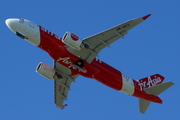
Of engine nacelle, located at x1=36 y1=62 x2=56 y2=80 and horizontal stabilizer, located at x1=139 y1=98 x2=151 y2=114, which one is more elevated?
engine nacelle, located at x1=36 y1=62 x2=56 y2=80

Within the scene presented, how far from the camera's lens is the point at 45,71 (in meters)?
58.7

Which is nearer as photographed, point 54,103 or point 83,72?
point 83,72

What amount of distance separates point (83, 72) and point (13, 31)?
12.4 m

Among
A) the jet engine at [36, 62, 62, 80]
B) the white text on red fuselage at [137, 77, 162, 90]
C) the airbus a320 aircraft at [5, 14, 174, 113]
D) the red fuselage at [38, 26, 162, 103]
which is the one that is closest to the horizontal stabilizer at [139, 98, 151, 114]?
the airbus a320 aircraft at [5, 14, 174, 113]

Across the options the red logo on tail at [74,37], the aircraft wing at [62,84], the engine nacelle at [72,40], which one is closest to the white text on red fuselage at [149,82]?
the aircraft wing at [62,84]

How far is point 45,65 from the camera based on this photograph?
5916 centimetres

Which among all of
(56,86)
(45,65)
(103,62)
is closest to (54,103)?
(56,86)

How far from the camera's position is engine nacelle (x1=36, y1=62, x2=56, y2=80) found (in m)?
58.6

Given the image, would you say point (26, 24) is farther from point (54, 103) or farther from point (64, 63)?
point (54, 103)

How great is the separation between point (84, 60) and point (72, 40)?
485 centimetres

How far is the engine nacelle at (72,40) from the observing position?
169ft

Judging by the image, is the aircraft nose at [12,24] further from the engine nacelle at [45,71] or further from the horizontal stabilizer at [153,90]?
the horizontal stabilizer at [153,90]

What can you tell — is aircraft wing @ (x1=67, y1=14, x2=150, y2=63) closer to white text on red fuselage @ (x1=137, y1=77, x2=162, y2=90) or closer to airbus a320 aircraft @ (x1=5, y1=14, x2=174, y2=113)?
airbus a320 aircraft @ (x1=5, y1=14, x2=174, y2=113)

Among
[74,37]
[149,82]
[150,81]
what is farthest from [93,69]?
[150,81]
